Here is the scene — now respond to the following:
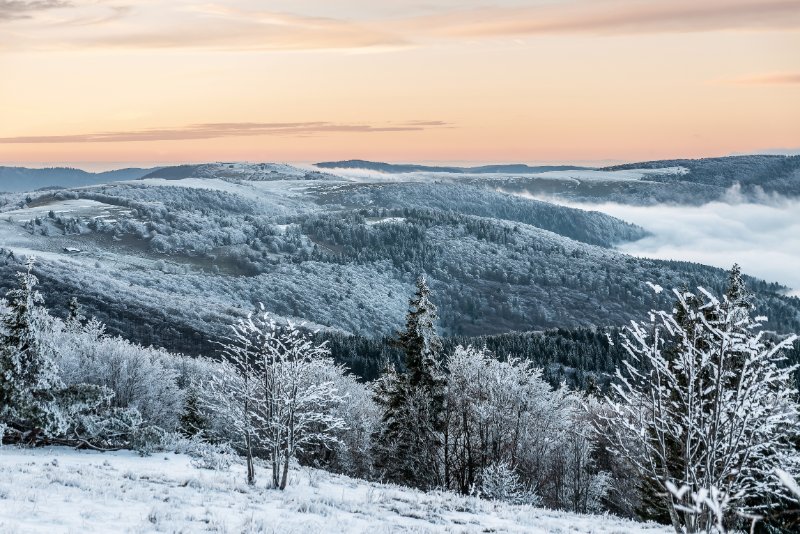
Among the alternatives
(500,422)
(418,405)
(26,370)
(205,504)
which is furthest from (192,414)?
(205,504)

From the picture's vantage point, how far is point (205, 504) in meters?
16.6

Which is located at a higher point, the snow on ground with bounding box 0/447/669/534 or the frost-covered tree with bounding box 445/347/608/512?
the snow on ground with bounding box 0/447/669/534

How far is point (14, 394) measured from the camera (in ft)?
84.7

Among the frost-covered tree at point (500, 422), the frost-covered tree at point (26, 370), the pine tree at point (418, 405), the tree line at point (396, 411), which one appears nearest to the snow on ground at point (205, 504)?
the frost-covered tree at point (26, 370)

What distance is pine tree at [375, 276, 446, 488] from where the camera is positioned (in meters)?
39.2

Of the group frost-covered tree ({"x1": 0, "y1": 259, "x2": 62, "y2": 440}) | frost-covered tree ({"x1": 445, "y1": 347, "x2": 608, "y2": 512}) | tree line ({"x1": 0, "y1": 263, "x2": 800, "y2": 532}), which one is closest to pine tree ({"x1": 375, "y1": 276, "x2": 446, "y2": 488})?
tree line ({"x1": 0, "y1": 263, "x2": 800, "y2": 532})

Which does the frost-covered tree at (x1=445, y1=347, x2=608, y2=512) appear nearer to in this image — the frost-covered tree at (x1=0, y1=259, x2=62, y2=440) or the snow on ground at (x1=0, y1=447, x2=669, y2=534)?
the snow on ground at (x1=0, y1=447, x2=669, y2=534)

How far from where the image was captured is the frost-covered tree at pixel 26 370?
2558cm

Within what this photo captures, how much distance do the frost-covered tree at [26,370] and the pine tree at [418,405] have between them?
1836 centimetres

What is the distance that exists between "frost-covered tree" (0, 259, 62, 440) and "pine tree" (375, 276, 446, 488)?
1836cm

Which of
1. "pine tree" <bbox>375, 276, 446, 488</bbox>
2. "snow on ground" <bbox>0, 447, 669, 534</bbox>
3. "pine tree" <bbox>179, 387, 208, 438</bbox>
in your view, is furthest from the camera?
"pine tree" <bbox>179, 387, 208, 438</bbox>

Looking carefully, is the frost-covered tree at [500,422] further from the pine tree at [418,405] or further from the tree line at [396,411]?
the pine tree at [418,405]

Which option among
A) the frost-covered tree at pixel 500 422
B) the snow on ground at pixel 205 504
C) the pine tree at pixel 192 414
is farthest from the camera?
the pine tree at pixel 192 414

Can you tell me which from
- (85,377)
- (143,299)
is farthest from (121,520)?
(143,299)
